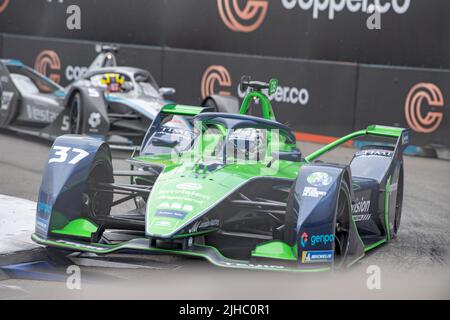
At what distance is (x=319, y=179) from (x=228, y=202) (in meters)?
0.67

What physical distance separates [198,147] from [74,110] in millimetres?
6249

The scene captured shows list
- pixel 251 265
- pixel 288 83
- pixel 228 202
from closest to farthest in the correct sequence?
1. pixel 251 265
2. pixel 228 202
3. pixel 288 83

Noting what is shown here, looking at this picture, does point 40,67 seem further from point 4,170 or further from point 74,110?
point 4,170

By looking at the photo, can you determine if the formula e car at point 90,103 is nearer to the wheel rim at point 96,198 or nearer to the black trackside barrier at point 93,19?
the black trackside barrier at point 93,19

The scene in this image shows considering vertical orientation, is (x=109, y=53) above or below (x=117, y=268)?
above

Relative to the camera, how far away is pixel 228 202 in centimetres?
692

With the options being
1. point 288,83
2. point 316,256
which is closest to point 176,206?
point 316,256

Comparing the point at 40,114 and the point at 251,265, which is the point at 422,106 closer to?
the point at 40,114

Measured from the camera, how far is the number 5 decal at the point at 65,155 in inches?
292

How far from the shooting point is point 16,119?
47.5ft

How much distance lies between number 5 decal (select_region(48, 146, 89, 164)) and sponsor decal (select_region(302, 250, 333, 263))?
6.46ft

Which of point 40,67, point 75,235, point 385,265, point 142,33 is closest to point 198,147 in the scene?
point 75,235
